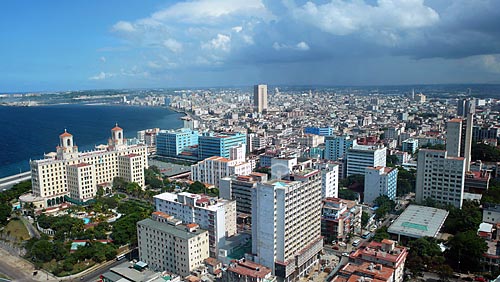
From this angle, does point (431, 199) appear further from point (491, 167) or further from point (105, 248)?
point (105, 248)

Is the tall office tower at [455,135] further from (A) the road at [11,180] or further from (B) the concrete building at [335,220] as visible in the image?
(A) the road at [11,180]

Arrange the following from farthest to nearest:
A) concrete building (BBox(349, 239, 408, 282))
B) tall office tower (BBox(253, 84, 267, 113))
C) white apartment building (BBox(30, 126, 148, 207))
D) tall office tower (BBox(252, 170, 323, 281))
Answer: tall office tower (BBox(253, 84, 267, 113)) → white apartment building (BBox(30, 126, 148, 207)) → tall office tower (BBox(252, 170, 323, 281)) → concrete building (BBox(349, 239, 408, 282))

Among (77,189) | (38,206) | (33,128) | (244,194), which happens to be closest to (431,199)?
(244,194)

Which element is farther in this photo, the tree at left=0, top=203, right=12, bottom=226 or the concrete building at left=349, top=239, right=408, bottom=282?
the tree at left=0, top=203, right=12, bottom=226

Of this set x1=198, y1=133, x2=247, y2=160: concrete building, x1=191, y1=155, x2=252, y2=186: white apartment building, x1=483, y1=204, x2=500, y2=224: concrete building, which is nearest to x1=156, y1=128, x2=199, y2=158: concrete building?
x1=198, y1=133, x2=247, y2=160: concrete building

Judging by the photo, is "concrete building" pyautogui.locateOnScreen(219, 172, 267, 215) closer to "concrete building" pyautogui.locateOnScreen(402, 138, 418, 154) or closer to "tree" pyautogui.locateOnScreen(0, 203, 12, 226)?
"tree" pyautogui.locateOnScreen(0, 203, 12, 226)

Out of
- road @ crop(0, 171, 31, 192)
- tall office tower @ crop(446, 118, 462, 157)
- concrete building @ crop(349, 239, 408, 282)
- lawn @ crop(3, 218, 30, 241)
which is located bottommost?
lawn @ crop(3, 218, 30, 241)
